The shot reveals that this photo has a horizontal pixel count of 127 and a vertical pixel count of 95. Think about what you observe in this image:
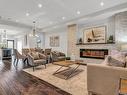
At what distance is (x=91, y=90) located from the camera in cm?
224

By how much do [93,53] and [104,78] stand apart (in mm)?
4483

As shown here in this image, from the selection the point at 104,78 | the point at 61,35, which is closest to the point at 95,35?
the point at 61,35

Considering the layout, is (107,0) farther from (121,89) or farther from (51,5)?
(121,89)

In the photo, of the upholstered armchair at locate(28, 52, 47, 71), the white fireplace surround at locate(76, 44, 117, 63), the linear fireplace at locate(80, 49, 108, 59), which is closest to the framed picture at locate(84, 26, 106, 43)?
the white fireplace surround at locate(76, 44, 117, 63)

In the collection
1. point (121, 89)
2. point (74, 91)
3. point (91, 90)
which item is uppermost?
point (121, 89)

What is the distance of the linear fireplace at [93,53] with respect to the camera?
5875mm

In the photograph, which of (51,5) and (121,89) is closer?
(121,89)

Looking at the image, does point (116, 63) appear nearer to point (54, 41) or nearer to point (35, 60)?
point (35, 60)

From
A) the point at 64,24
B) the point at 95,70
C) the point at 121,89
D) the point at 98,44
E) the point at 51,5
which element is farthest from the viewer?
the point at 64,24

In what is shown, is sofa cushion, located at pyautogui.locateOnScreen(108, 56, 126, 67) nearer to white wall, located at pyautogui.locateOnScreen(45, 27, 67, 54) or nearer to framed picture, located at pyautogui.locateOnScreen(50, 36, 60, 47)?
white wall, located at pyautogui.locateOnScreen(45, 27, 67, 54)

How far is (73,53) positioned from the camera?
7516 millimetres

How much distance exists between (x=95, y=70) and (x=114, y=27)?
4265mm

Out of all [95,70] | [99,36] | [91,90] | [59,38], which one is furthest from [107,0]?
[59,38]

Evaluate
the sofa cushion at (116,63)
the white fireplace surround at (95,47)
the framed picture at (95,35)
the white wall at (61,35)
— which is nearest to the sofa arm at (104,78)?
the sofa cushion at (116,63)
